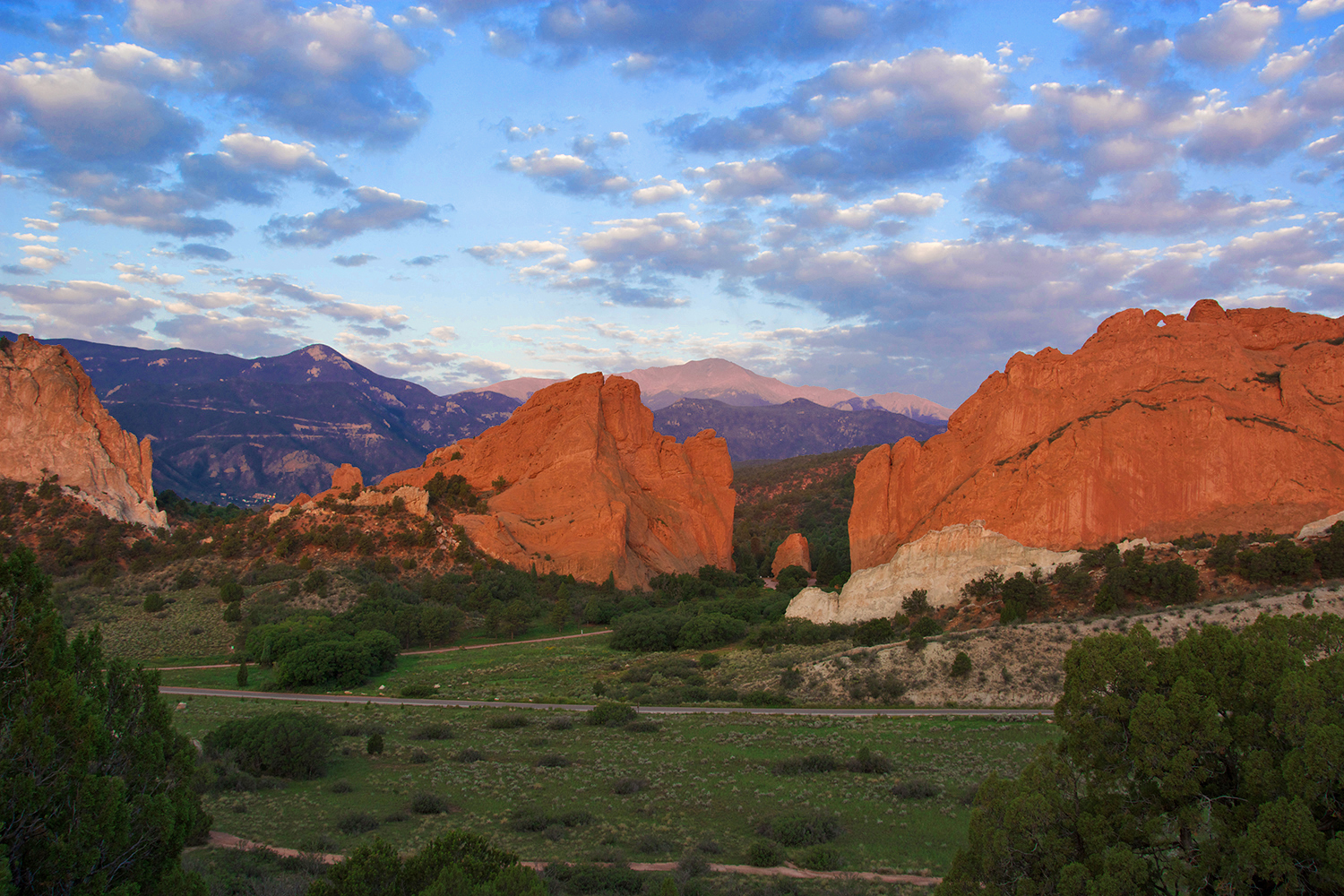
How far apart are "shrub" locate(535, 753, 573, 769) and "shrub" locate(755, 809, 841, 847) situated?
7881 mm

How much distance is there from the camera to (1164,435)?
41.7m

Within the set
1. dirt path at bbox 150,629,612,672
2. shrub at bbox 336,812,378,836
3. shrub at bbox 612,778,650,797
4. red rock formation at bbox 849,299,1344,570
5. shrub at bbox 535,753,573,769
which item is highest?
red rock formation at bbox 849,299,1344,570

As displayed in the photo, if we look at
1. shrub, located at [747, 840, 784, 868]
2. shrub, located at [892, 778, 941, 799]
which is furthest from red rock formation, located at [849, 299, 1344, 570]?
shrub, located at [747, 840, 784, 868]

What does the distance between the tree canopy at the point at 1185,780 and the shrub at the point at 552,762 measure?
1564 centimetres

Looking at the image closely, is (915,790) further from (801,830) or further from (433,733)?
(433,733)

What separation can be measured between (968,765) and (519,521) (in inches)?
2104

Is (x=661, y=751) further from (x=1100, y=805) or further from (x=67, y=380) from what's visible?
(x=67, y=380)

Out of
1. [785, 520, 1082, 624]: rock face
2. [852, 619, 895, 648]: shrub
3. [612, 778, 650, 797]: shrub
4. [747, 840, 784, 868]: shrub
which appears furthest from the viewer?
[785, 520, 1082, 624]: rock face

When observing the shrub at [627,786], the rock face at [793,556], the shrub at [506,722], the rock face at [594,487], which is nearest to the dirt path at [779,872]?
the shrub at [627,786]

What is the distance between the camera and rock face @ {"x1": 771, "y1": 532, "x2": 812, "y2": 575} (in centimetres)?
7581

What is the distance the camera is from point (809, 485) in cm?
11969

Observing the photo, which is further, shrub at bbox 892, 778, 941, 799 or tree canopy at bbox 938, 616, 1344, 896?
shrub at bbox 892, 778, 941, 799

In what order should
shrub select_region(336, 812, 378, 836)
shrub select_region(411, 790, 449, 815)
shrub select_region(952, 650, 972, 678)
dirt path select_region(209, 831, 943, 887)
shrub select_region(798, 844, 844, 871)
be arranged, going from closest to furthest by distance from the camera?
1. dirt path select_region(209, 831, 943, 887)
2. shrub select_region(798, 844, 844, 871)
3. shrub select_region(336, 812, 378, 836)
4. shrub select_region(411, 790, 449, 815)
5. shrub select_region(952, 650, 972, 678)

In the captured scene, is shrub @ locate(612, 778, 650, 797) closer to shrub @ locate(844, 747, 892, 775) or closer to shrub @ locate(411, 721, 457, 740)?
shrub @ locate(844, 747, 892, 775)
